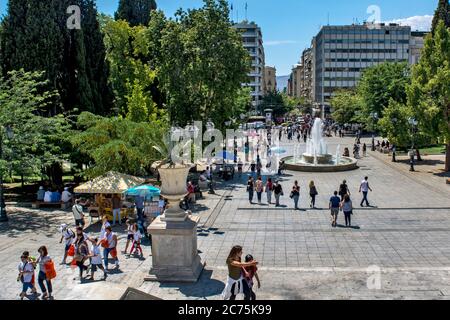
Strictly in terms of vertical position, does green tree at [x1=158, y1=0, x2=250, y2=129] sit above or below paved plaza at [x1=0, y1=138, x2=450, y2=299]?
above

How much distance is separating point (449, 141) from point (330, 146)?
21155mm

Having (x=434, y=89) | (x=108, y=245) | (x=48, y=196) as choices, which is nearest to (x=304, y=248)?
(x=108, y=245)

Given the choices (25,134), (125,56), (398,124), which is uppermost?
(125,56)

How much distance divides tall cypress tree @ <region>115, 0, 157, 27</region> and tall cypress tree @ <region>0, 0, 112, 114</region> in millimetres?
15617

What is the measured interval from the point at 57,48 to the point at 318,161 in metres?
19.6

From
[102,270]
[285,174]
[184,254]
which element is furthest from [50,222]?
[285,174]

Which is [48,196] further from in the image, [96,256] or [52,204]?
[96,256]

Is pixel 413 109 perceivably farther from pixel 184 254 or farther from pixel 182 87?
pixel 184 254

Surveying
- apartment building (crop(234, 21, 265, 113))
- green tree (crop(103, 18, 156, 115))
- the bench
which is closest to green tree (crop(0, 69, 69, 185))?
the bench

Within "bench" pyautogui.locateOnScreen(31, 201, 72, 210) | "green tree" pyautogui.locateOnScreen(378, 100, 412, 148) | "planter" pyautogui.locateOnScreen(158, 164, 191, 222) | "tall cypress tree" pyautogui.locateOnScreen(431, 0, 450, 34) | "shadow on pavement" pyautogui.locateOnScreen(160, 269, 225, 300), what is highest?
"tall cypress tree" pyautogui.locateOnScreen(431, 0, 450, 34)

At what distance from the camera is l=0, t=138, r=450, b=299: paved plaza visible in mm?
12172

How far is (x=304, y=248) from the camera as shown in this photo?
16.1 meters

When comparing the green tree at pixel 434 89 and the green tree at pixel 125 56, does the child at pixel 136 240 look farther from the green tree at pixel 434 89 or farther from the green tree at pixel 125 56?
the green tree at pixel 125 56

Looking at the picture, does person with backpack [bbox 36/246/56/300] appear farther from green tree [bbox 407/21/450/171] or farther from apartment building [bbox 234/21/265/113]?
apartment building [bbox 234/21/265/113]
